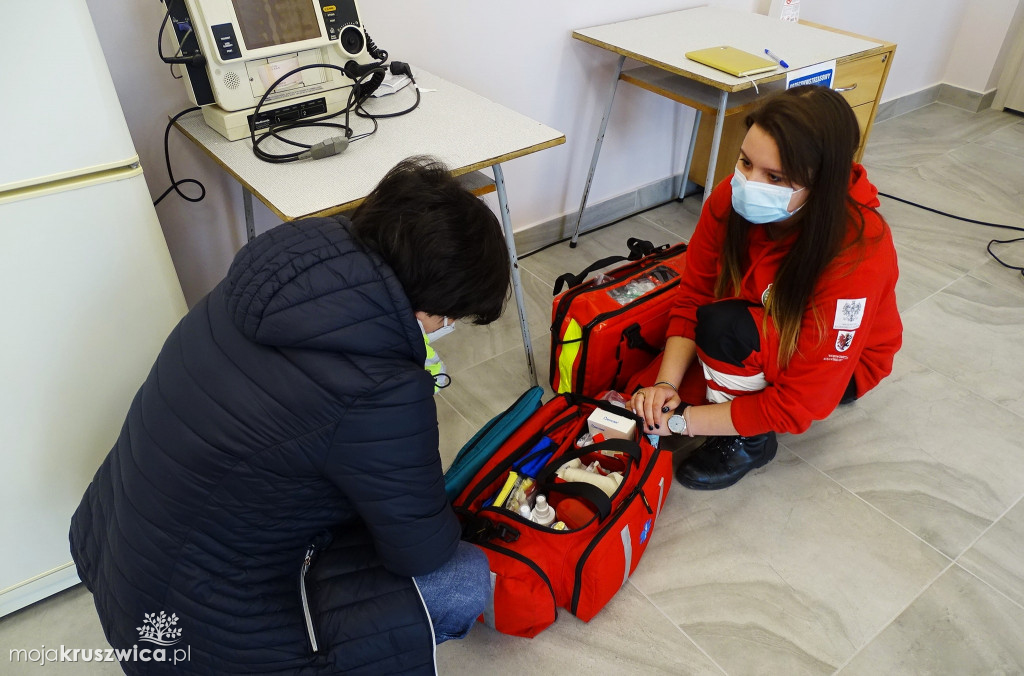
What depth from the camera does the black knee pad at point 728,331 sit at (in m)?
1.54

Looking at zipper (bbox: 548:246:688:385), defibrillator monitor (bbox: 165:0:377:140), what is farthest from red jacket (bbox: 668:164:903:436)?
defibrillator monitor (bbox: 165:0:377:140)

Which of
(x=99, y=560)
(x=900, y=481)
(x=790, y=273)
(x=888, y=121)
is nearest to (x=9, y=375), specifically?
(x=99, y=560)

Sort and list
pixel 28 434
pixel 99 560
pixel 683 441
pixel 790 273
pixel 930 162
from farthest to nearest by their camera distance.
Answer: pixel 930 162
pixel 683 441
pixel 790 273
pixel 28 434
pixel 99 560

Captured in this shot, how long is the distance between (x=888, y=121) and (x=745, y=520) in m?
2.79

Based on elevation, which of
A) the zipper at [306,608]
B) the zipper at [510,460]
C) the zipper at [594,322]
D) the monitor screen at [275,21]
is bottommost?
the zipper at [510,460]

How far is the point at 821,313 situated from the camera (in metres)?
1.42

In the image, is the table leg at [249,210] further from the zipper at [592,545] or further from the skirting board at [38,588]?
the zipper at [592,545]

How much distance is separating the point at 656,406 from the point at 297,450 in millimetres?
899

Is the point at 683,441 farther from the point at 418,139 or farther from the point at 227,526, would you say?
the point at 227,526

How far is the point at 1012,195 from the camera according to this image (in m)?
2.93

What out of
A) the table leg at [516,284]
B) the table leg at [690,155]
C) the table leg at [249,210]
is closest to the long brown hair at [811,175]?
the table leg at [516,284]

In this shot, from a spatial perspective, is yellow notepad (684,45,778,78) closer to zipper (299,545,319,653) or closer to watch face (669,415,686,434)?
watch face (669,415,686,434)

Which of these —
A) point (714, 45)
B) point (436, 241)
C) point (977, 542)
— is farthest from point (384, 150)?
point (977, 542)

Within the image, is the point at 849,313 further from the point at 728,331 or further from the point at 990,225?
the point at 990,225
